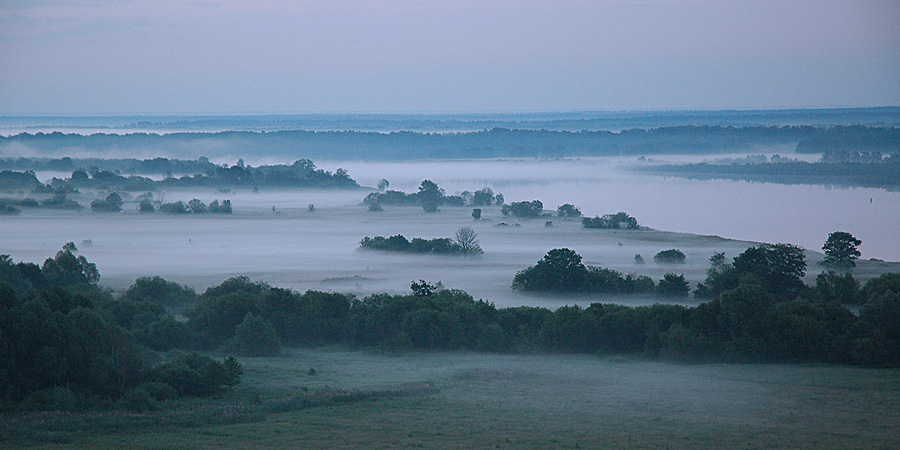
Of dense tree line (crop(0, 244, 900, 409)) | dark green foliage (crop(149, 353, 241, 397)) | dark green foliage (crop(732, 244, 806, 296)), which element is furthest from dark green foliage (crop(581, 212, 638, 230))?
dark green foliage (crop(149, 353, 241, 397))

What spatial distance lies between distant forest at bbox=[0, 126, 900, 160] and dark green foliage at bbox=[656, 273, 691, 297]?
390 feet

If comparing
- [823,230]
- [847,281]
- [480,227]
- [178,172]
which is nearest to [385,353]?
[847,281]

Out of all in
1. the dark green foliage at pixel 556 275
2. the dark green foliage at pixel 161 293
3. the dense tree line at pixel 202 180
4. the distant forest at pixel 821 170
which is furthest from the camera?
the distant forest at pixel 821 170

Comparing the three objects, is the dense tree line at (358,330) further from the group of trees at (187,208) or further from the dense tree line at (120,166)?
the dense tree line at (120,166)

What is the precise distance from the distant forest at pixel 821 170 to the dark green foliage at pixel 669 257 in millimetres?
50226

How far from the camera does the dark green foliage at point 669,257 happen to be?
41.7 m

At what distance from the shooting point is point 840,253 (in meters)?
38.6

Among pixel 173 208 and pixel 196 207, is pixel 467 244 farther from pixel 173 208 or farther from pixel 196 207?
pixel 173 208

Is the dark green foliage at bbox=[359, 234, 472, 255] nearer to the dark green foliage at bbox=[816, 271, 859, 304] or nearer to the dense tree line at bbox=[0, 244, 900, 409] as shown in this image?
the dense tree line at bbox=[0, 244, 900, 409]

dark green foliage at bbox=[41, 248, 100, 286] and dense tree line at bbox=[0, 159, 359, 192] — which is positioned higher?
dense tree line at bbox=[0, 159, 359, 192]

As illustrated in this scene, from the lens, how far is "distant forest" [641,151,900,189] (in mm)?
90562

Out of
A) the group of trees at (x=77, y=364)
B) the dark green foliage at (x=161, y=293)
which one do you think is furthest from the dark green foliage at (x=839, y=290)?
the dark green foliage at (x=161, y=293)

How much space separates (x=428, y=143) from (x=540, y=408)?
15066 centimetres

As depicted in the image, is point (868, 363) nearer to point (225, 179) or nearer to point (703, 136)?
point (225, 179)
